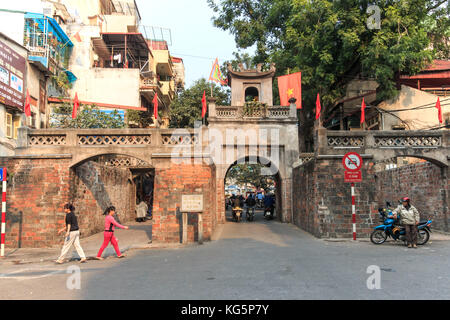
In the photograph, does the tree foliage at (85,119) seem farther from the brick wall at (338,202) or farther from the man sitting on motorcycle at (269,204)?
the brick wall at (338,202)

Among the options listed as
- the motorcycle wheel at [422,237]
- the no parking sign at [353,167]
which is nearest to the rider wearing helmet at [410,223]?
the motorcycle wheel at [422,237]

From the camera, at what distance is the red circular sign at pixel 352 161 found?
11031 mm

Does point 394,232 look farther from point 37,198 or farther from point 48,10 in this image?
point 48,10

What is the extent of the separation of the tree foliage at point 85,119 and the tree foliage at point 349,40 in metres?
10.7

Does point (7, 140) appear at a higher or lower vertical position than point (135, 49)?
lower

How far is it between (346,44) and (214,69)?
7347 millimetres

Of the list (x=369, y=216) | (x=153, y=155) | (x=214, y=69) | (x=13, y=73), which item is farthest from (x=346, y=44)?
(x=13, y=73)

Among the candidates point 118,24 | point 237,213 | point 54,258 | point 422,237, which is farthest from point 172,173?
point 118,24

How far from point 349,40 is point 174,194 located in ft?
44.5

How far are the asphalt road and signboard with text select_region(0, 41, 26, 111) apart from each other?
467 inches

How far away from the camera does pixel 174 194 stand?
11.6 meters

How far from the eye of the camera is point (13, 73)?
18047 mm

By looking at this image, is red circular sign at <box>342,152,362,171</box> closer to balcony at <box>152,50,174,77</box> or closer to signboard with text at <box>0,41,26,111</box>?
signboard with text at <box>0,41,26,111</box>
